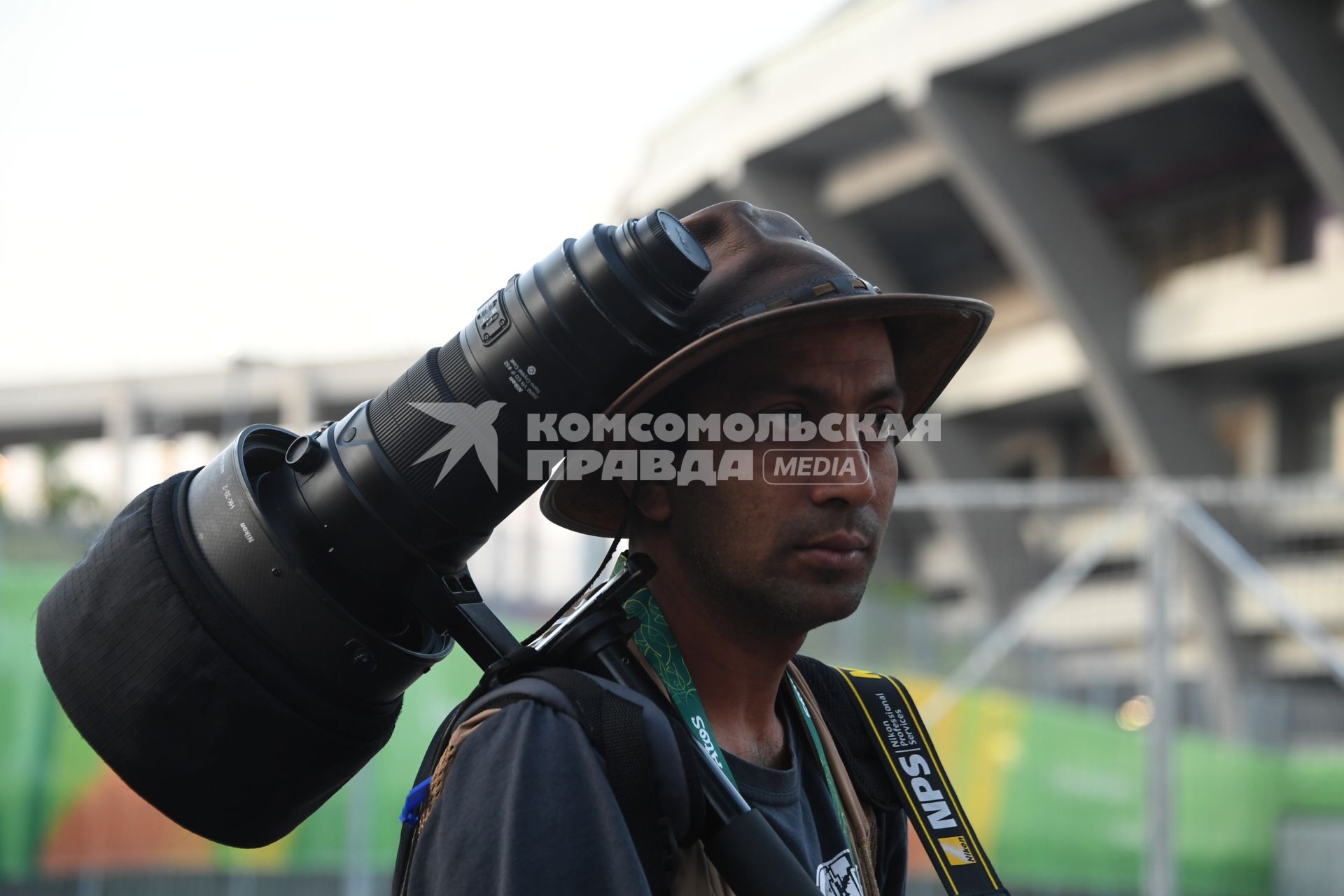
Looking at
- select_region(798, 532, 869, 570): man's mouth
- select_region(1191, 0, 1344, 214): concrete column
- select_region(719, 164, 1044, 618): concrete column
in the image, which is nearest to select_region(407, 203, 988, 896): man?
select_region(798, 532, 869, 570): man's mouth

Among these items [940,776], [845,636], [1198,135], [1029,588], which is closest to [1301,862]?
[1029,588]

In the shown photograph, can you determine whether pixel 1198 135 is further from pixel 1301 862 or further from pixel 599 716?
pixel 599 716

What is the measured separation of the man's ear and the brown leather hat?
4 centimetres

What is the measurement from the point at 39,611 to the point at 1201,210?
1838cm

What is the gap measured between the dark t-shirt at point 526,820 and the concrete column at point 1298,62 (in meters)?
12.7

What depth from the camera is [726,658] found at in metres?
2.12

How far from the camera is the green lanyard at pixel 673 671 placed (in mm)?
1949

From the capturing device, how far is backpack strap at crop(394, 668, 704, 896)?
1.67m

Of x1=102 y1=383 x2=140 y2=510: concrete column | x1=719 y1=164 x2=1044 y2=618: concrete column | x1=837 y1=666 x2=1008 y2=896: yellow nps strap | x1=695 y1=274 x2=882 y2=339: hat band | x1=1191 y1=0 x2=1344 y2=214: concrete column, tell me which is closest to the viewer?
x1=695 y1=274 x2=882 y2=339: hat band

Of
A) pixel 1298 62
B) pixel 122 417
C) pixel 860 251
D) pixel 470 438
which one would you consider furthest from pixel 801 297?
pixel 122 417

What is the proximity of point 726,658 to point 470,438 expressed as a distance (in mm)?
537

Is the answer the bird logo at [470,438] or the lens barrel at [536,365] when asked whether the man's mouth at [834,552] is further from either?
the bird logo at [470,438]

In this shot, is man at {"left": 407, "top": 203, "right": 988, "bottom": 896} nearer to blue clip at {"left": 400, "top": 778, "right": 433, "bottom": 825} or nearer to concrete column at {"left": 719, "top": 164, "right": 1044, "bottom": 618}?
blue clip at {"left": 400, "top": 778, "right": 433, "bottom": 825}

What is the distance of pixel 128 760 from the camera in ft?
5.96
